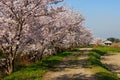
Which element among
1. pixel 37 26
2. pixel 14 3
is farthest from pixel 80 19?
pixel 14 3

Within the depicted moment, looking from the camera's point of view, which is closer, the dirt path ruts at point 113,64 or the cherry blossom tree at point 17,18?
the cherry blossom tree at point 17,18

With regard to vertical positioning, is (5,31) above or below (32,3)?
below

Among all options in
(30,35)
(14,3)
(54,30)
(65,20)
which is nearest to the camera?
(14,3)

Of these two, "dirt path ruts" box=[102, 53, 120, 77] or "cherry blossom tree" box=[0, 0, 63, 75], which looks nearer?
"cherry blossom tree" box=[0, 0, 63, 75]

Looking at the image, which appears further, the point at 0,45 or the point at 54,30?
the point at 54,30

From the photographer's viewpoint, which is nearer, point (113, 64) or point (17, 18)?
point (17, 18)

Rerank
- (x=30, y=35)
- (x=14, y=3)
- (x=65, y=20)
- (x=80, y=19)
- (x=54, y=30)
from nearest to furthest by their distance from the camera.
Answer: (x=14, y=3) < (x=30, y=35) < (x=54, y=30) < (x=65, y=20) < (x=80, y=19)

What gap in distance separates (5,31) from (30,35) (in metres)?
2.09

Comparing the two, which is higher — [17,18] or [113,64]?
[17,18]

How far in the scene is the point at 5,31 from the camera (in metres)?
20.8

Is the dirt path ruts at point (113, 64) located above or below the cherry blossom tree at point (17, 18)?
below

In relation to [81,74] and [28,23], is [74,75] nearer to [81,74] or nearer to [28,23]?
[81,74]

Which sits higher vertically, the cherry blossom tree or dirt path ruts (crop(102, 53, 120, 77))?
the cherry blossom tree

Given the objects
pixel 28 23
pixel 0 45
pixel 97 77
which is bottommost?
pixel 97 77
